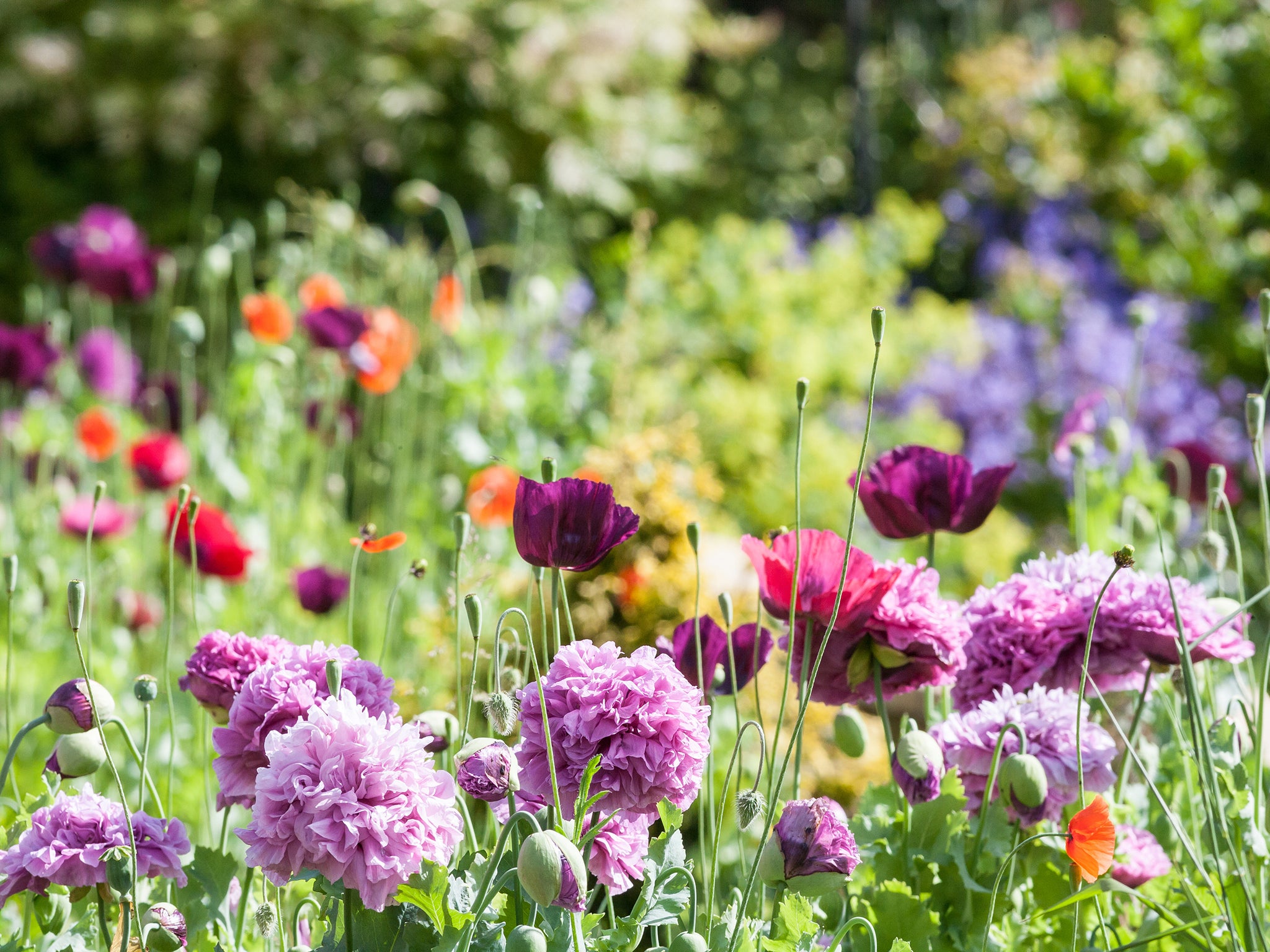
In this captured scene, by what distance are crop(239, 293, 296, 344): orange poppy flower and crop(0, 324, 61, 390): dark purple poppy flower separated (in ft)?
1.29

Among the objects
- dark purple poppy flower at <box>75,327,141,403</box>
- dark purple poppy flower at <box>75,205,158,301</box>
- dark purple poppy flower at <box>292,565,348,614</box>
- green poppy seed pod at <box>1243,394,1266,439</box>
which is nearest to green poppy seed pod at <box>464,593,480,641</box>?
green poppy seed pod at <box>1243,394,1266,439</box>

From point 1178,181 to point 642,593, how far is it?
8.48 feet

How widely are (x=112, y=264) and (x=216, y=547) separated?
1.11 metres

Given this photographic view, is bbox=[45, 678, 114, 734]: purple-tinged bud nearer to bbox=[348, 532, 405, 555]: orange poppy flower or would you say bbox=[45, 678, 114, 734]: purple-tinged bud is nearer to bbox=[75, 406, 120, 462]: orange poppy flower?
bbox=[348, 532, 405, 555]: orange poppy flower

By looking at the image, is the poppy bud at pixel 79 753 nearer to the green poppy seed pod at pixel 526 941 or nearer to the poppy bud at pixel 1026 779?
the green poppy seed pod at pixel 526 941

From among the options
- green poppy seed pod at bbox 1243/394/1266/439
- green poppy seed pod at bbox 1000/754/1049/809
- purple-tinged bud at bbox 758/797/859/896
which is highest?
green poppy seed pod at bbox 1243/394/1266/439

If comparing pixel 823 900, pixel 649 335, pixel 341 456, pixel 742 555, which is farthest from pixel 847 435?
pixel 823 900

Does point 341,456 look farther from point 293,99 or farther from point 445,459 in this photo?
point 293,99

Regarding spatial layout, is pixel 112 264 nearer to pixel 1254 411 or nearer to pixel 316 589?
pixel 316 589

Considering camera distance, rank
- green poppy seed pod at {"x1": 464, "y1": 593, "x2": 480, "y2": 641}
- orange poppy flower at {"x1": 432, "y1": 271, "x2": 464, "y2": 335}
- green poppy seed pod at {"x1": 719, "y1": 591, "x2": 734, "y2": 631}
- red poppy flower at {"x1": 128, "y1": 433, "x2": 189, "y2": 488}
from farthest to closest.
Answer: orange poppy flower at {"x1": 432, "y1": 271, "x2": 464, "y2": 335} < red poppy flower at {"x1": 128, "y1": 433, "x2": 189, "y2": 488} < green poppy seed pod at {"x1": 719, "y1": 591, "x2": 734, "y2": 631} < green poppy seed pod at {"x1": 464, "y1": 593, "x2": 480, "y2": 641}

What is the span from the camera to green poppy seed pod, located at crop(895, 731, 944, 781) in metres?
0.88

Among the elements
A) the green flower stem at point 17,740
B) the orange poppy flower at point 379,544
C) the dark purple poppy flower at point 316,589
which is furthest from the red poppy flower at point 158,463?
the green flower stem at point 17,740

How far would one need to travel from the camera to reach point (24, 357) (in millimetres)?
2309

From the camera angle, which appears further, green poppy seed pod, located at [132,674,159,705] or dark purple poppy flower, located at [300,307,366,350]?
dark purple poppy flower, located at [300,307,366,350]
